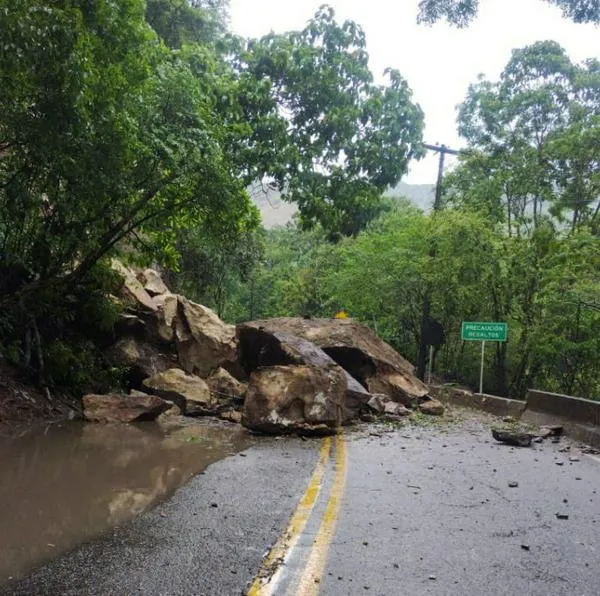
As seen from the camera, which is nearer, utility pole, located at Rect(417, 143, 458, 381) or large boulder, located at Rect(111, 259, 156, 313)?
large boulder, located at Rect(111, 259, 156, 313)

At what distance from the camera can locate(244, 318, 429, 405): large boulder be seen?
16.8 metres

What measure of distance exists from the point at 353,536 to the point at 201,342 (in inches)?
496

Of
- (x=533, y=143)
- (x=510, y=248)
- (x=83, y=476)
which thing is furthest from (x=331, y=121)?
(x=533, y=143)

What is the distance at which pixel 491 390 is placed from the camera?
24719 millimetres

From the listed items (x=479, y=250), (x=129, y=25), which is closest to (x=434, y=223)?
(x=479, y=250)

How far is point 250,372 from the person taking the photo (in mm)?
16750

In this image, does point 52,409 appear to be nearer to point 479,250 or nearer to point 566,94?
point 479,250

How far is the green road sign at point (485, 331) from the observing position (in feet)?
62.1

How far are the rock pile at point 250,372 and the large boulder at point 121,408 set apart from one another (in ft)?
0.06

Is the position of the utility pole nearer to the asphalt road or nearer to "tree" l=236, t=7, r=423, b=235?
"tree" l=236, t=7, r=423, b=235

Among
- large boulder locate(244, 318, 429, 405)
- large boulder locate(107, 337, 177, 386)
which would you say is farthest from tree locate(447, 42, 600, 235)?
large boulder locate(107, 337, 177, 386)

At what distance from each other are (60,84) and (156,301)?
11.3m

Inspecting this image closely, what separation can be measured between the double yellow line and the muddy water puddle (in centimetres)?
144

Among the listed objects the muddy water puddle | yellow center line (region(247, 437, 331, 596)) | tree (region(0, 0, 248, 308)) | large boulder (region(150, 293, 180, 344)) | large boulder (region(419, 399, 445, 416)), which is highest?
tree (region(0, 0, 248, 308))
